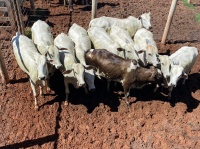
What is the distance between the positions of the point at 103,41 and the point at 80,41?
0.73 metres

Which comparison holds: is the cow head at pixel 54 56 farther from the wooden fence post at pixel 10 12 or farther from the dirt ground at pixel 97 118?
the wooden fence post at pixel 10 12

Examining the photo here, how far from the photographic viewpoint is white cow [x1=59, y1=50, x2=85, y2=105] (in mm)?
7012

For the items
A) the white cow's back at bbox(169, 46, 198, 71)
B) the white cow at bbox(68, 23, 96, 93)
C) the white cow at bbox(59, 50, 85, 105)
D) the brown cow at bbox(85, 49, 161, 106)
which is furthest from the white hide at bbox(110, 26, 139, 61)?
the white cow at bbox(59, 50, 85, 105)

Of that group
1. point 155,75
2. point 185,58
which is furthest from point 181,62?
point 155,75

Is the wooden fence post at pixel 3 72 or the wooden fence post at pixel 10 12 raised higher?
the wooden fence post at pixel 10 12

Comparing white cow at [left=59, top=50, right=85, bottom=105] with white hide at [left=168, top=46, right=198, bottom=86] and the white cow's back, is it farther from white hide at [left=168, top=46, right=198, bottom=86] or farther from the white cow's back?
the white cow's back

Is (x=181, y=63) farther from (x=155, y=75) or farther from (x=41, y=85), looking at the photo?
(x=41, y=85)

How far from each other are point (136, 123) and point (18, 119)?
3.23 m

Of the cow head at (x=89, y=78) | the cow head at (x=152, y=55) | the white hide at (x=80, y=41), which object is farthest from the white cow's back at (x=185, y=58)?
the white hide at (x=80, y=41)

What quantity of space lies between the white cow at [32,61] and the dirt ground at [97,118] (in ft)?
1.88

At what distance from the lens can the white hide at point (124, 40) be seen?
8.12 m

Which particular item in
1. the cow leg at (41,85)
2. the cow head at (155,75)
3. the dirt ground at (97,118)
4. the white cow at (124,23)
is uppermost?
the white cow at (124,23)

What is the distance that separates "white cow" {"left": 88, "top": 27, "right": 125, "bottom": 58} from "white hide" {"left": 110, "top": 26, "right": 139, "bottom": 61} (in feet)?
0.58

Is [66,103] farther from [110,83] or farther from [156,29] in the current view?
[156,29]
